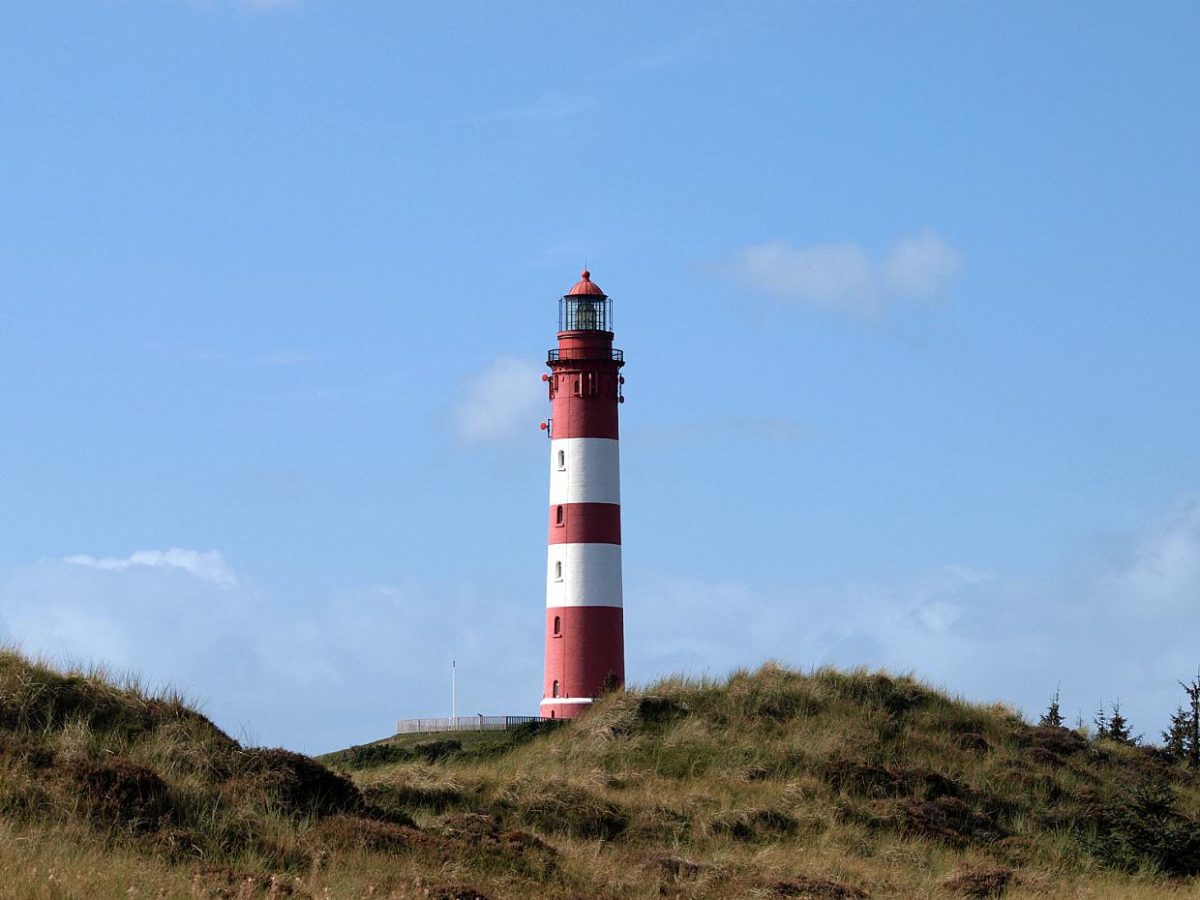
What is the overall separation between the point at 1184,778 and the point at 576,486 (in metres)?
17.6

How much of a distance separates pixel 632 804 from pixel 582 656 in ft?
59.8

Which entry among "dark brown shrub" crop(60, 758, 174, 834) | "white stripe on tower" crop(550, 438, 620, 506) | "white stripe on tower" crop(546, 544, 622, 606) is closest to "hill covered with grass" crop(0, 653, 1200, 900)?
"dark brown shrub" crop(60, 758, 174, 834)

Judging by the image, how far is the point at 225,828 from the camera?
18500mm

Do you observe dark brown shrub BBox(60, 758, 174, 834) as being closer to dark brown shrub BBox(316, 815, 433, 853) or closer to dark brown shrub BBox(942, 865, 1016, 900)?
dark brown shrub BBox(316, 815, 433, 853)

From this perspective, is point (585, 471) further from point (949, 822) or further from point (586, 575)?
point (949, 822)

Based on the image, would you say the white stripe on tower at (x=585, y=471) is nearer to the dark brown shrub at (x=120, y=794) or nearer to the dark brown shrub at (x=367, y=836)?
the dark brown shrub at (x=367, y=836)

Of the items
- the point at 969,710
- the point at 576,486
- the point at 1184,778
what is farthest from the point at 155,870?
the point at 576,486

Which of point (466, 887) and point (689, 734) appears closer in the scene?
point (466, 887)

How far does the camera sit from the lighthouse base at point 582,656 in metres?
42.9

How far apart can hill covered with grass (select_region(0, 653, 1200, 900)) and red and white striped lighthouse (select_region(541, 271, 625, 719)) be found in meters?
7.69

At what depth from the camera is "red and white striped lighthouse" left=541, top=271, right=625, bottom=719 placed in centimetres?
4306

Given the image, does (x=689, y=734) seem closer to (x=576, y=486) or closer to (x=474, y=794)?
(x=474, y=794)

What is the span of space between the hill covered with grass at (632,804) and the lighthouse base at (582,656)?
295 inches

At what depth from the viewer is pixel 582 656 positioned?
43062mm
